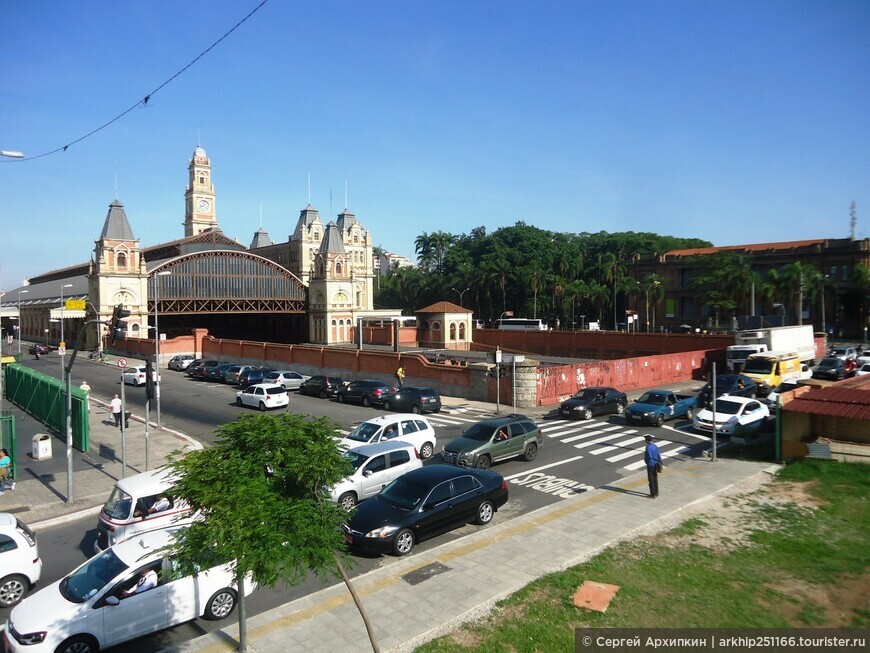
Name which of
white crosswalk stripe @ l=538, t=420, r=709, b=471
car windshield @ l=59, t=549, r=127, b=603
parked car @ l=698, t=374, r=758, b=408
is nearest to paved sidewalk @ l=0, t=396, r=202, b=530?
car windshield @ l=59, t=549, r=127, b=603

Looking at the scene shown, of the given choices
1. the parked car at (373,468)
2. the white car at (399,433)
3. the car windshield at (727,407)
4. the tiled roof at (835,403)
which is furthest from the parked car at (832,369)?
the parked car at (373,468)

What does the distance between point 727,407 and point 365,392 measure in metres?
17.5

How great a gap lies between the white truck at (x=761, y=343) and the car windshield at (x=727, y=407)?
15.7m

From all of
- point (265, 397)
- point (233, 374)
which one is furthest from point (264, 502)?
point (233, 374)

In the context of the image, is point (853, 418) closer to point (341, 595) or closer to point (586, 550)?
point (586, 550)

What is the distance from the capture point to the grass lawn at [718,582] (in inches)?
344

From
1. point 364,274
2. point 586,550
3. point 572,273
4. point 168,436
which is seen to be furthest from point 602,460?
point 364,274

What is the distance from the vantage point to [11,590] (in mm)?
10742

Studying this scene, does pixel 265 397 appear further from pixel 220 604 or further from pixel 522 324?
pixel 522 324

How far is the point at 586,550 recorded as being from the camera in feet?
38.6

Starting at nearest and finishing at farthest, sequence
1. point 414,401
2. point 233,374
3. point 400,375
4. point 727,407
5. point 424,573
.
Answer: point 424,573 < point 727,407 < point 414,401 < point 400,375 < point 233,374

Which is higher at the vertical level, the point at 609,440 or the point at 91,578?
the point at 91,578

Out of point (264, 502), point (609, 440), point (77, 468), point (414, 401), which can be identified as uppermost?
point (264, 502)

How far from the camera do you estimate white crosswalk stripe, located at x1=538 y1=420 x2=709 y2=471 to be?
797 inches
